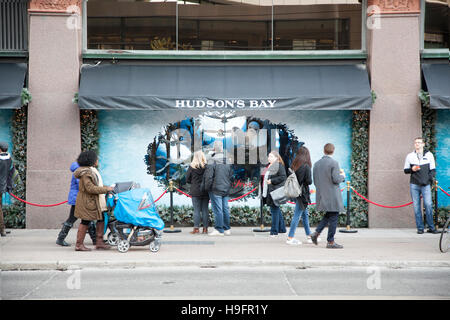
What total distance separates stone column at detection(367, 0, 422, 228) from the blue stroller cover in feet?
20.3

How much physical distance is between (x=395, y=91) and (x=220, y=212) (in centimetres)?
520

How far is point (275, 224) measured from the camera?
508 inches

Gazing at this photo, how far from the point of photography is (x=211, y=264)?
390 inches

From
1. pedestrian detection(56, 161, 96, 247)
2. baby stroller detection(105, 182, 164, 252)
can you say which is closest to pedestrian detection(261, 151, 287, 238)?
baby stroller detection(105, 182, 164, 252)

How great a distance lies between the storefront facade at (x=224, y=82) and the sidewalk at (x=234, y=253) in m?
2.15

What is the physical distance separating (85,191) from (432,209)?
28.0 feet

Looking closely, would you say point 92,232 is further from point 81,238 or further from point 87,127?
point 87,127

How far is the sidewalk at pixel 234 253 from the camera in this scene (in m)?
9.84

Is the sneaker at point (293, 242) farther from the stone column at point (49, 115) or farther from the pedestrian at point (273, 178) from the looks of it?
the stone column at point (49, 115)

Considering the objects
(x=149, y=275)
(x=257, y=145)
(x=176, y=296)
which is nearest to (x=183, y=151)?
(x=257, y=145)

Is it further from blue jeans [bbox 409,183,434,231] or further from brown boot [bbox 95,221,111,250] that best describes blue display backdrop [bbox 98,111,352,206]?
brown boot [bbox 95,221,111,250]

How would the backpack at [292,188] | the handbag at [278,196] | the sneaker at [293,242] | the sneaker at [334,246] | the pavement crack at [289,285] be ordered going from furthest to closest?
the handbag at [278,196] < the sneaker at [293,242] < the backpack at [292,188] < the sneaker at [334,246] < the pavement crack at [289,285]

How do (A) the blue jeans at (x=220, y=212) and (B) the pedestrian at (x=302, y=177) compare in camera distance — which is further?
(A) the blue jeans at (x=220, y=212)

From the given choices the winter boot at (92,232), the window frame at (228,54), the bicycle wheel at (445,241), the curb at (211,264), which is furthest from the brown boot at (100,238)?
the bicycle wheel at (445,241)
